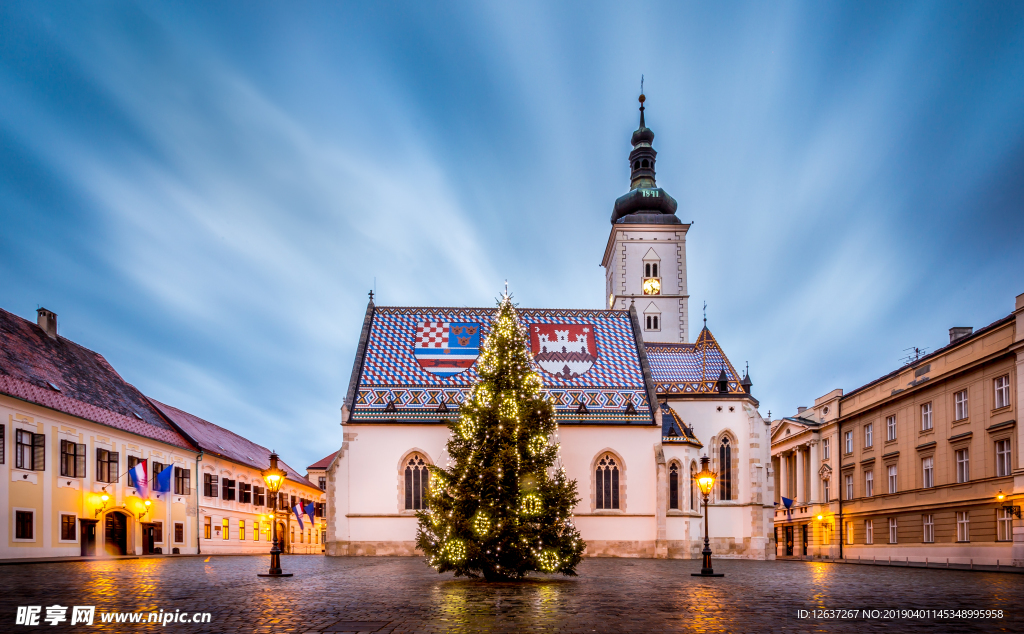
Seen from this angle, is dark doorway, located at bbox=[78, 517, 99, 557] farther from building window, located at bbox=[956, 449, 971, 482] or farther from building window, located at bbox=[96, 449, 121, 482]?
building window, located at bbox=[956, 449, 971, 482]

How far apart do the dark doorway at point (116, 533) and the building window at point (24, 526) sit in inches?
227

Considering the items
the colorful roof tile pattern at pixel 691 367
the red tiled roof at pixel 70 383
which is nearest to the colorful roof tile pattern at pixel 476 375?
the colorful roof tile pattern at pixel 691 367

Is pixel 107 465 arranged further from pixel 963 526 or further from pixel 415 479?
pixel 963 526

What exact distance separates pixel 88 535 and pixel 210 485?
12613mm

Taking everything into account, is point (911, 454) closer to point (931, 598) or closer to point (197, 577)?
point (931, 598)

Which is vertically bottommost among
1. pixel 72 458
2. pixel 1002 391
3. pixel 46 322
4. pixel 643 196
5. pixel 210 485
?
pixel 210 485

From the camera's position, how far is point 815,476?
55.0 m

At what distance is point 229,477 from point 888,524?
39.2 m

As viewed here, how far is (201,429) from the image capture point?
5075cm

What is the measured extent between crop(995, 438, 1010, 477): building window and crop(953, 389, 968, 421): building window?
295cm

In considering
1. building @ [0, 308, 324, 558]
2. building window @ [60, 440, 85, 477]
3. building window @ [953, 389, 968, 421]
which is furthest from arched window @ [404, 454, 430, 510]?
building window @ [953, 389, 968, 421]

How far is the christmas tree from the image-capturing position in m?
19.4

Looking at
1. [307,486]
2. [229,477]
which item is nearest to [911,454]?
[229,477]

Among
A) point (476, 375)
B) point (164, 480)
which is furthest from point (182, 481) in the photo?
point (476, 375)
